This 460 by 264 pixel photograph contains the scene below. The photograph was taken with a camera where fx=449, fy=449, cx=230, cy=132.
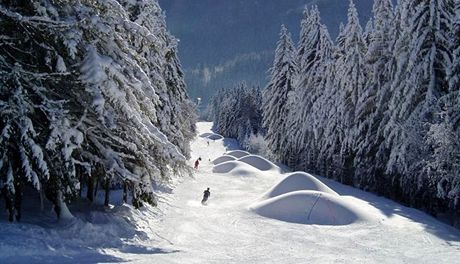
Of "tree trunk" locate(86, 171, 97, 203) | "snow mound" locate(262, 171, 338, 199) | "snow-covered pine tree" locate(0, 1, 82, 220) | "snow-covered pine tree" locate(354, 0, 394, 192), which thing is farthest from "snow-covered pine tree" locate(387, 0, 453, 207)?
"snow-covered pine tree" locate(0, 1, 82, 220)

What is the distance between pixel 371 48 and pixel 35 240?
29.4 metres

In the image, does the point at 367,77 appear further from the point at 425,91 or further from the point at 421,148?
the point at 421,148

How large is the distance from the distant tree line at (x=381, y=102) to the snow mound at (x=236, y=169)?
651 centimetres

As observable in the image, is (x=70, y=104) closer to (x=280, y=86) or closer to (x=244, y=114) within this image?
(x=280, y=86)

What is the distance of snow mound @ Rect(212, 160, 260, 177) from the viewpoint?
1527 inches

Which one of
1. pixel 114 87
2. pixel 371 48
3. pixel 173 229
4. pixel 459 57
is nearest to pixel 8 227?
pixel 114 87

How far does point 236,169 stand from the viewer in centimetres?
4031

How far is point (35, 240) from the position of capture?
1029 cm

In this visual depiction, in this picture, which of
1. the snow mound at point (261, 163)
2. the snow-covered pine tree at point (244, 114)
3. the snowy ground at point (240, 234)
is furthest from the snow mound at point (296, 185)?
the snow-covered pine tree at point (244, 114)

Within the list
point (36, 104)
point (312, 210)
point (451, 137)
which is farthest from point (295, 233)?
point (36, 104)

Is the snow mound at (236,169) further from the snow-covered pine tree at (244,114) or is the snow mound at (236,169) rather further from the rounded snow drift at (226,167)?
the snow-covered pine tree at (244,114)

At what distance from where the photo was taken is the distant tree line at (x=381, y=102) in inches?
985

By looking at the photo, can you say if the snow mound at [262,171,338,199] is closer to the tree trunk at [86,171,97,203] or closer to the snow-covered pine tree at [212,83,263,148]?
the tree trunk at [86,171,97,203]

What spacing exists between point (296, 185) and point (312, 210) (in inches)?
232
